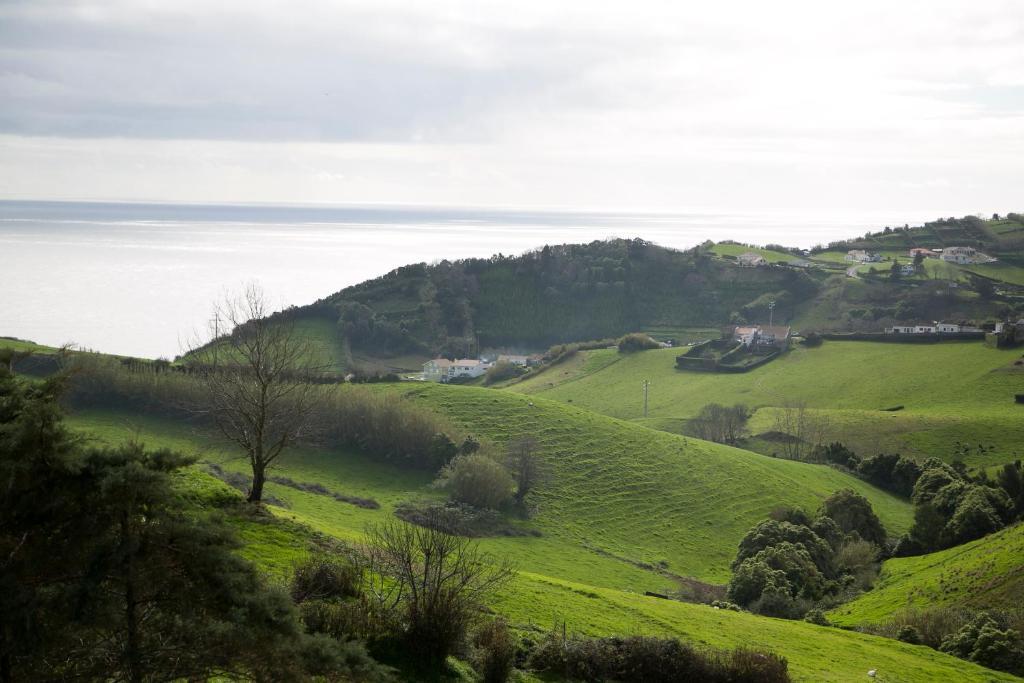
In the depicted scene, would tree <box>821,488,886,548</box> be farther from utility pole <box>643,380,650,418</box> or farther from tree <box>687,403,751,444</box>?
utility pole <box>643,380,650,418</box>

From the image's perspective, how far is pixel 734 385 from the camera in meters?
89.6

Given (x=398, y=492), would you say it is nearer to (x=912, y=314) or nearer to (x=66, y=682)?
(x=66, y=682)

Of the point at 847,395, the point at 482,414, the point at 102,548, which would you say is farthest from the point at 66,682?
the point at 847,395

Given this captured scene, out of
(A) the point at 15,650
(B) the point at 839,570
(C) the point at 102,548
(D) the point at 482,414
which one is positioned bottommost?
(B) the point at 839,570

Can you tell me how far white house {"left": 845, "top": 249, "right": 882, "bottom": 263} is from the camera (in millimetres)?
161500

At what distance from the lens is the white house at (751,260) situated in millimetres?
158050

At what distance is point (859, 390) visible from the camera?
3238 inches

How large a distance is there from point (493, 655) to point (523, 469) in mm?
34654

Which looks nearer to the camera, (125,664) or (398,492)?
(125,664)

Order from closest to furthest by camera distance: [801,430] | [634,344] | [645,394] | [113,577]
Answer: [113,577] → [801,430] → [645,394] → [634,344]

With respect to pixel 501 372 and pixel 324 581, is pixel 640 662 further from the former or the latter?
pixel 501 372

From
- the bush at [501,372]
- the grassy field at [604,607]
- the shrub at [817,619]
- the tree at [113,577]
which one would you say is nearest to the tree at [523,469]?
the grassy field at [604,607]

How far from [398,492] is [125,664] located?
39.5m

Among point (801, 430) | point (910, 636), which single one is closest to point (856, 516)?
point (910, 636)
